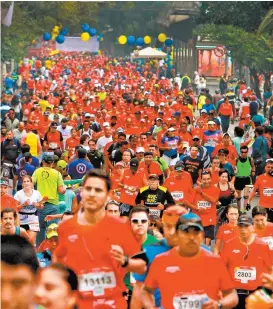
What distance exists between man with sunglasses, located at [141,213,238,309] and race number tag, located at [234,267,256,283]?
329 cm

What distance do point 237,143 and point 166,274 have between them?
48.9ft

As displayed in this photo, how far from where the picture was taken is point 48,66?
8819 centimetres

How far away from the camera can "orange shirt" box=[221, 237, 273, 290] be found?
444 inches

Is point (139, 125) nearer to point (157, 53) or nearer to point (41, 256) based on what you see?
point (41, 256)

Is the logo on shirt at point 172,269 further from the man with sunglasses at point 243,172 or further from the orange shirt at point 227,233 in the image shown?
the man with sunglasses at point 243,172

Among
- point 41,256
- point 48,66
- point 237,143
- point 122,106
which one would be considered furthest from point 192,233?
point 48,66

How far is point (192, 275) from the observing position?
798 centimetres

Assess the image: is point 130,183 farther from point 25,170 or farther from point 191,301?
point 191,301

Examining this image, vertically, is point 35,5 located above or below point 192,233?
above

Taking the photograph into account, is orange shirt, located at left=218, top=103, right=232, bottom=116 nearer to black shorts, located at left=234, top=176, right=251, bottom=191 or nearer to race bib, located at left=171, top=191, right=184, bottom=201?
black shorts, located at left=234, top=176, right=251, bottom=191

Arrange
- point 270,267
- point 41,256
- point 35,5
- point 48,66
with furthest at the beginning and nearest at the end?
point 48,66 < point 35,5 < point 41,256 < point 270,267

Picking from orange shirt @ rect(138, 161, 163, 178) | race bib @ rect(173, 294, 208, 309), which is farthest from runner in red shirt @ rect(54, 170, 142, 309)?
orange shirt @ rect(138, 161, 163, 178)

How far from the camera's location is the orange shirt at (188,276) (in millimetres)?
8000

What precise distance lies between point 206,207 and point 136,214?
19.5 feet
